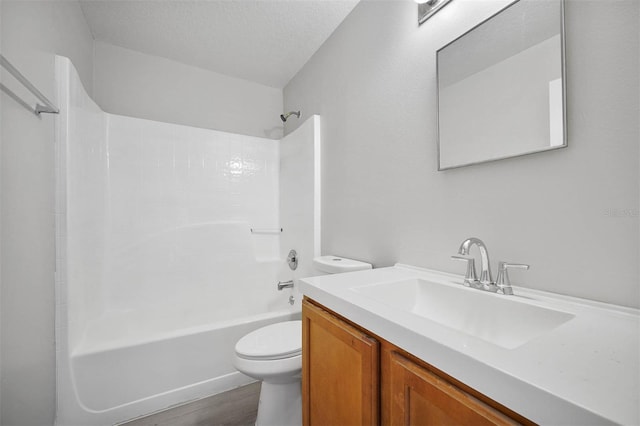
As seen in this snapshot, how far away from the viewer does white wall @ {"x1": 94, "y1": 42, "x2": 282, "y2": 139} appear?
2084 millimetres

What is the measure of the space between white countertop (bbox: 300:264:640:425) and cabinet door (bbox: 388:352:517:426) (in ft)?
0.10

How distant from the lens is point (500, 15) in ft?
2.96

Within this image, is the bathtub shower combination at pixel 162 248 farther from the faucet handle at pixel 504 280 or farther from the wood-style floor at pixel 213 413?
the faucet handle at pixel 504 280

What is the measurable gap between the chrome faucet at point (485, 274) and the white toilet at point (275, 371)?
33.6 inches

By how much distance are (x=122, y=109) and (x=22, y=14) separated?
3.87 ft

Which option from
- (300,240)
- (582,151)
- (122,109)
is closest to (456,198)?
(582,151)

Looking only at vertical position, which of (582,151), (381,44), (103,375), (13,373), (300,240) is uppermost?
(381,44)

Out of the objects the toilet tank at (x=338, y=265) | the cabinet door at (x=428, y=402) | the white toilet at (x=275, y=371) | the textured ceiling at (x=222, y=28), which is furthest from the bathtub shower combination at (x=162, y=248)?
the cabinet door at (x=428, y=402)

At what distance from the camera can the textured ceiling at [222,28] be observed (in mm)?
1688

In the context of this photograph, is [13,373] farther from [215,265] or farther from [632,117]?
[632,117]

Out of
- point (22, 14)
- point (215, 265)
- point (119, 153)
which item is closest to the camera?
point (22, 14)

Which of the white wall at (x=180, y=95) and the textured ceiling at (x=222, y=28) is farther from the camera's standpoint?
the white wall at (x=180, y=95)

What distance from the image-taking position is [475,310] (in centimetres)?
83

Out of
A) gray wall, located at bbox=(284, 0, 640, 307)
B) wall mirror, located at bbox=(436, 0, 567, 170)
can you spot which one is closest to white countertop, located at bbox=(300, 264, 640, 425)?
gray wall, located at bbox=(284, 0, 640, 307)
